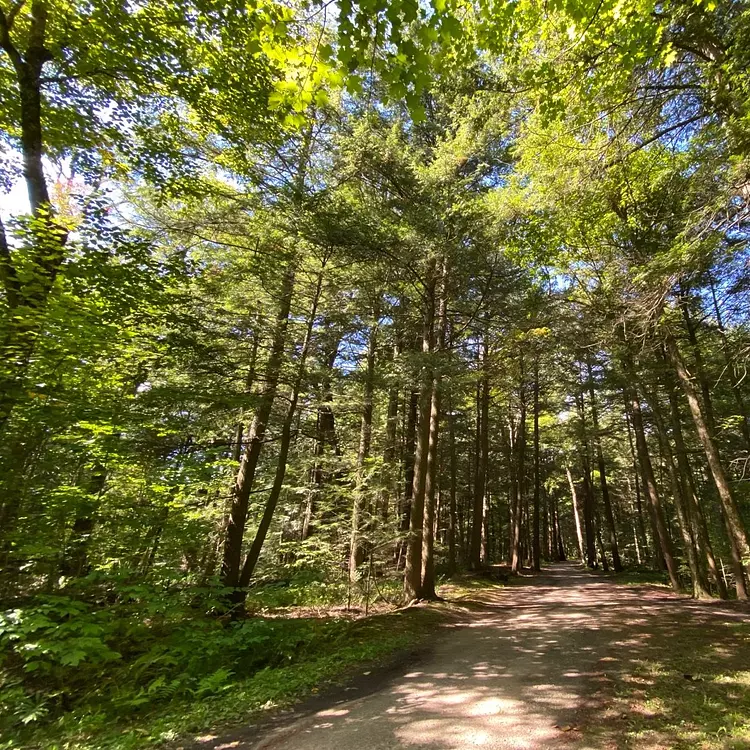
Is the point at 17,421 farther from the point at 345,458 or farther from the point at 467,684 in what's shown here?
the point at 345,458

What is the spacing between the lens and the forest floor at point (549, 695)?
379 cm

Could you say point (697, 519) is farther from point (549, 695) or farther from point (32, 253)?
point (32, 253)

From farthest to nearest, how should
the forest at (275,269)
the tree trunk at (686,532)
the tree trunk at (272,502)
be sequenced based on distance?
the tree trunk at (686,532) → the tree trunk at (272,502) → the forest at (275,269)

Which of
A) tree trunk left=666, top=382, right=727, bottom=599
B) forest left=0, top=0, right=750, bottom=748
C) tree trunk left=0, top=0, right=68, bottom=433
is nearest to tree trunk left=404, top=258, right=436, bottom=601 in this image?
forest left=0, top=0, right=750, bottom=748

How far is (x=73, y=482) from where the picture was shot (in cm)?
630

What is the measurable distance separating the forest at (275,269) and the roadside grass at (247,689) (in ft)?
0.18

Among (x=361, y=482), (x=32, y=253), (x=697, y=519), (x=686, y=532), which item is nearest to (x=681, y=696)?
(x=361, y=482)

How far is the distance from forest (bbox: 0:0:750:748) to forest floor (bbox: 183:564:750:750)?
2.16 ft

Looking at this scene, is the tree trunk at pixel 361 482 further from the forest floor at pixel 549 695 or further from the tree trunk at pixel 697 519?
the tree trunk at pixel 697 519

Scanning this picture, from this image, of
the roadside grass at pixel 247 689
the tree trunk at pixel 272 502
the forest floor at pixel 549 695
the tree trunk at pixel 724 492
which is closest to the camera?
the forest floor at pixel 549 695

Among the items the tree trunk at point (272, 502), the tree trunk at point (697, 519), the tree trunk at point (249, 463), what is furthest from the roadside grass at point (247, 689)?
the tree trunk at point (697, 519)

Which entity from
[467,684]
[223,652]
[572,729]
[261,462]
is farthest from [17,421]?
[261,462]

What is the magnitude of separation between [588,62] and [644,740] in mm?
7473

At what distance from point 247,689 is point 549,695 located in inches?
140
